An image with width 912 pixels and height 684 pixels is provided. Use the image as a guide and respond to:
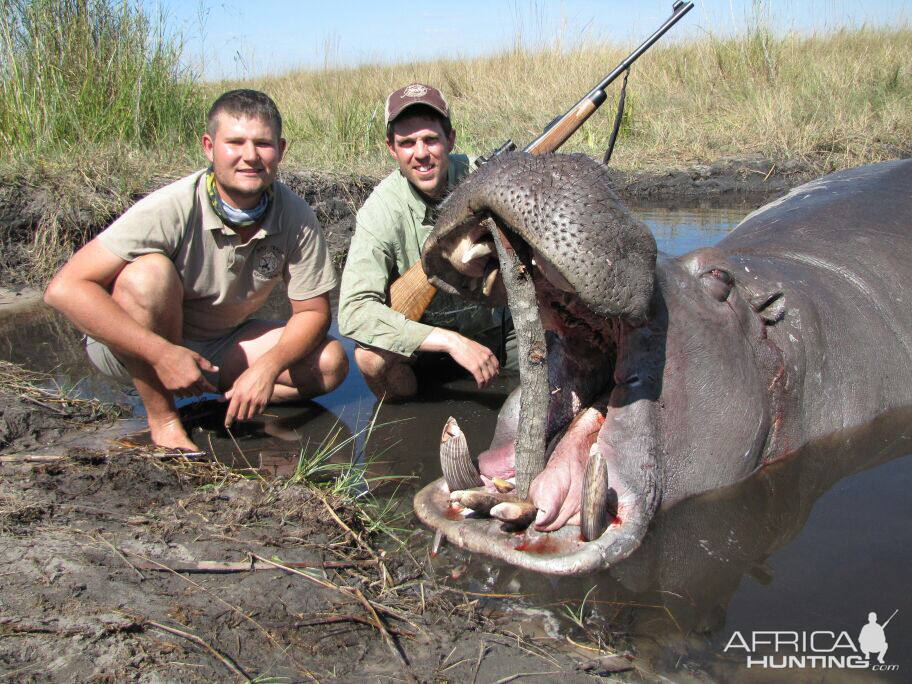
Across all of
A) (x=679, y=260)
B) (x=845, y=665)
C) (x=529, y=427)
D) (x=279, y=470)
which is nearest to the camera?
(x=845, y=665)

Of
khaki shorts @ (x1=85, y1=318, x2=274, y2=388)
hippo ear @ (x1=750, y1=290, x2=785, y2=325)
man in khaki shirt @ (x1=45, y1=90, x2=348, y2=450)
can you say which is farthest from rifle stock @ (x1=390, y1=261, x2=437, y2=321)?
hippo ear @ (x1=750, y1=290, x2=785, y2=325)

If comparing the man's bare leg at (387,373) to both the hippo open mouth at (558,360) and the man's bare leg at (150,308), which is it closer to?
the man's bare leg at (150,308)

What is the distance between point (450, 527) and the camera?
8.46 ft

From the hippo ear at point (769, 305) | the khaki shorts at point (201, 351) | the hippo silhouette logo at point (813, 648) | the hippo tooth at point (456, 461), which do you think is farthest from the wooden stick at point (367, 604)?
the khaki shorts at point (201, 351)

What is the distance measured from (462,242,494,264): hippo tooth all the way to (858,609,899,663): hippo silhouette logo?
4.62 feet

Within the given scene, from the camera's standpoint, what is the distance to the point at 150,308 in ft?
11.9

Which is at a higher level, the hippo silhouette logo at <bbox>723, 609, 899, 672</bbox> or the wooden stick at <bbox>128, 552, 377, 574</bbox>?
the wooden stick at <bbox>128, 552, 377, 574</bbox>

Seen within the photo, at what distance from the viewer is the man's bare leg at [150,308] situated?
11.8 ft

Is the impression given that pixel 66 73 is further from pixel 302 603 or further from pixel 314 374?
pixel 302 603

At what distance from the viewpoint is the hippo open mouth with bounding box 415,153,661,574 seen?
2168 millimetres

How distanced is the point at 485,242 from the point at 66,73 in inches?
237

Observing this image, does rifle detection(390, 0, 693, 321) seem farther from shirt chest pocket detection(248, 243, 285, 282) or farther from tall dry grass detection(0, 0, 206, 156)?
tall dry grass detection(0, 0, 206, 156)

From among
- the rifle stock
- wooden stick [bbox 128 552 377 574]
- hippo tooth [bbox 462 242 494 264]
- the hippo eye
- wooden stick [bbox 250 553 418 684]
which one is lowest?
wooden stick [bbox 250 553 418 684]

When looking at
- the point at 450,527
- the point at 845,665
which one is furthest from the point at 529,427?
the point at 845,665
